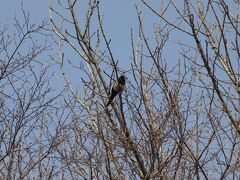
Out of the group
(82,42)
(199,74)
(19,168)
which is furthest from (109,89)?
(19,168)

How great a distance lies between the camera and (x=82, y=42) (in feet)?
13.4

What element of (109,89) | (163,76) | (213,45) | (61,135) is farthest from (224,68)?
(61,135)

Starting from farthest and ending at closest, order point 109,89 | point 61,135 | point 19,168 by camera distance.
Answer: point 61,135
point 19,168
point 109,89

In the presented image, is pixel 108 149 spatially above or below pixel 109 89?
below

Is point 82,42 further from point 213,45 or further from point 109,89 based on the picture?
point 213,45

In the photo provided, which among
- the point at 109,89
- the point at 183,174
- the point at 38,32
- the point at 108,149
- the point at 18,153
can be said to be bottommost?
the point at 183,174

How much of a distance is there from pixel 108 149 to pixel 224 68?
1.25m

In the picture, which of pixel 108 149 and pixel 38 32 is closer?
pixel 108 149

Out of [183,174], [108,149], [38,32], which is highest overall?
[38,32]

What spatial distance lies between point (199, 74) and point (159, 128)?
730 millimetres

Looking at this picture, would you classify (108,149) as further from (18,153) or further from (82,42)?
(18,153)

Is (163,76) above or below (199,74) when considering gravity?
below

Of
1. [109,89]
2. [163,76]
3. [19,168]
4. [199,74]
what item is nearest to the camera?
[163,76]

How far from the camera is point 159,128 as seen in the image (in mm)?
4043
